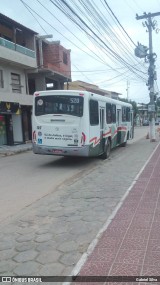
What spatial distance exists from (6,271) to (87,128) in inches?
342

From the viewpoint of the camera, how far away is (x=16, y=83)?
82.7 feet

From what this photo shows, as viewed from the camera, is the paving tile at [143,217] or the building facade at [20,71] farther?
the building facade at [20,71]

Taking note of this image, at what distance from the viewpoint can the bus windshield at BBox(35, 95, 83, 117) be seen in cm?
1242

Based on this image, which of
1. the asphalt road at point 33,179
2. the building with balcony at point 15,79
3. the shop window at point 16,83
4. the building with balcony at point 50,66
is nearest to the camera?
the asphalt road at point 33,179

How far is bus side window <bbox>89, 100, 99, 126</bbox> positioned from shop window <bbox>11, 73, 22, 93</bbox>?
12.5 m

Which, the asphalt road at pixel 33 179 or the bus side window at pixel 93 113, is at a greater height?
the bus side window at pixel 93 113

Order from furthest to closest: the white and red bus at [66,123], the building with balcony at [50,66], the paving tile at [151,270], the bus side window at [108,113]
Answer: the building with balcony at [50,66] < the bus side window at [108,113] < the white and red bus at [66,123] < the paving tile at [151,270]

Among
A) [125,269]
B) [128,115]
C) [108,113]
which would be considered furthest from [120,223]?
[128,115]

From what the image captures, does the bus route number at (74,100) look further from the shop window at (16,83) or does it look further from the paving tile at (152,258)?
the shop window at (16,83)

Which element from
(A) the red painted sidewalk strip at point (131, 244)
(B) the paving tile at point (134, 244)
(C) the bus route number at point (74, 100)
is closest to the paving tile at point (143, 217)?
(A) the red painted sidewalk strip at point (131, 244)

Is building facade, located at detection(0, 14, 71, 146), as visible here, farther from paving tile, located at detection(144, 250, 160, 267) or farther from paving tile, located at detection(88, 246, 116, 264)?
paving tile, located at detection(144, 250, 160, 267)

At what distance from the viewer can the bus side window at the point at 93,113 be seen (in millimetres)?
12849

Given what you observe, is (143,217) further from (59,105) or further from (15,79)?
(15,79)

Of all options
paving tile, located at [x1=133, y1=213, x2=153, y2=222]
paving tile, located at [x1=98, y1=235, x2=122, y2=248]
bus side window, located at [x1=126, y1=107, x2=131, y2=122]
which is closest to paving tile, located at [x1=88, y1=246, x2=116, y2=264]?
paving tile, located at [x1=98, y1=235, x2=122, y2=248]
